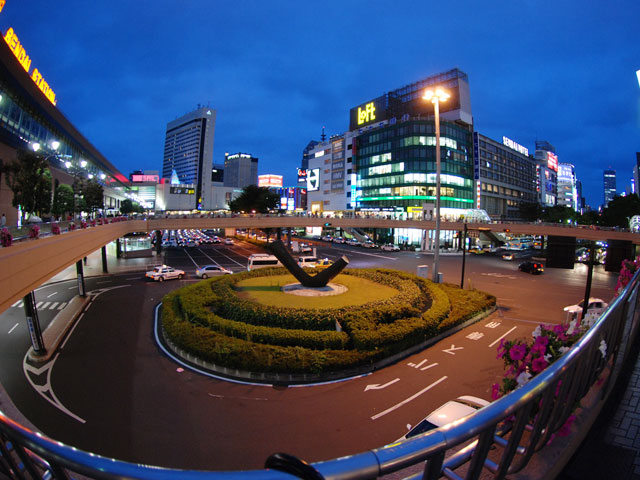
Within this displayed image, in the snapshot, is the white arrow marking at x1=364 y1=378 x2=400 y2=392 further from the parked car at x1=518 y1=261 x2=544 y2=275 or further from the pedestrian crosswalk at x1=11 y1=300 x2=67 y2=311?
the parked car at x1=518 y1=261 x2=544 y2=275

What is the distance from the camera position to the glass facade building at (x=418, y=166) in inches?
2827

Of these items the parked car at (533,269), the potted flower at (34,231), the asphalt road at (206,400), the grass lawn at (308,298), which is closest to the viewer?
the asphalt road at (206,400)

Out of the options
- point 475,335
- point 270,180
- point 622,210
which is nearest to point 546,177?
point 622,210

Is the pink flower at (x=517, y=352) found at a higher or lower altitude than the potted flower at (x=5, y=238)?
lower

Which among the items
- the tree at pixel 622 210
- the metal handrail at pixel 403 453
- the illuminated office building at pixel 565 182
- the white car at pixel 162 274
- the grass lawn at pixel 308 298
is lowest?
the white car at pixel 162 274

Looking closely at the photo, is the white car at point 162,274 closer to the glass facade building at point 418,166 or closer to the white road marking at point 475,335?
the white road marking at point 475,335

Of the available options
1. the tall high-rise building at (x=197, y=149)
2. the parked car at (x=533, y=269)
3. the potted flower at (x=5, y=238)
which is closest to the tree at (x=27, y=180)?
the potted flower at (x=5, y=238)

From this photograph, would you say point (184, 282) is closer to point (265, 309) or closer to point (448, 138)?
point (265, 309)

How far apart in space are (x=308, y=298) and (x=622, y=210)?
233ft

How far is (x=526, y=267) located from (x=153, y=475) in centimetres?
→ 4313

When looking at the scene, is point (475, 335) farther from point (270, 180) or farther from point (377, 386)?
point (270, 180)

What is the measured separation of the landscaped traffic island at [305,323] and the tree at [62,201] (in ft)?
71.4

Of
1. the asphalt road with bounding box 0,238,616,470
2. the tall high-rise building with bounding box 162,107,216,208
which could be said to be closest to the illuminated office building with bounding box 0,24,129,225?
the asphalt road with bounding box 0,238,616,470

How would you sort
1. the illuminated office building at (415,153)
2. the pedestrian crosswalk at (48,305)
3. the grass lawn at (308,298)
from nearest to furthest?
the grass lawn at (308,298) → the pedestrian crosswalk at (48,305) → the illuminated office building at (415,153)
